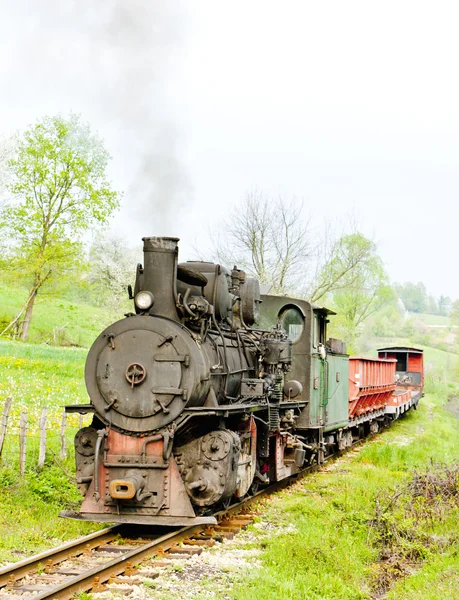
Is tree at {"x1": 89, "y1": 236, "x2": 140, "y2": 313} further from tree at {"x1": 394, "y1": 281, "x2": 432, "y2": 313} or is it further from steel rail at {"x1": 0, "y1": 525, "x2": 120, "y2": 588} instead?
tree at {"x1": 394, "y1": 281, "x2": 432, "y2": 313}

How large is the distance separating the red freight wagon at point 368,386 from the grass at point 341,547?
189 inches

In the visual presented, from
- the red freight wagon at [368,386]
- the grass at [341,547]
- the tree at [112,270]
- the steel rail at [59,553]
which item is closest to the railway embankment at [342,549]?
the grass at [341,547]

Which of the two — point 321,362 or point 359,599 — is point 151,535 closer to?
point 359,599

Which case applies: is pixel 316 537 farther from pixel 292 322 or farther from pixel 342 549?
pixel 292 322

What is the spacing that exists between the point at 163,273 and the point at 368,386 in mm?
12369

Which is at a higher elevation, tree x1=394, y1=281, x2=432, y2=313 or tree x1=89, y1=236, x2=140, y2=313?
tree x1=394, y1=281, x2=432, y2=313

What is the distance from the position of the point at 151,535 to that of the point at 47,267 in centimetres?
2726

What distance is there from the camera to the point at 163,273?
848cm

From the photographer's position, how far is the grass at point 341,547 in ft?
20.3

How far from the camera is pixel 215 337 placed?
9172 millimetres

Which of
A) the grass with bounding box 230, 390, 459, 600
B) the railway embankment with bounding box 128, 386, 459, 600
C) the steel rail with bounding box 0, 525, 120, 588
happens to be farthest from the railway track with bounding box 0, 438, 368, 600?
the grass with bounding box 230, 390, 459, 600

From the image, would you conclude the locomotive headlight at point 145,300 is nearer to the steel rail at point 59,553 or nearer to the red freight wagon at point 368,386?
the steel rail at point 59,553

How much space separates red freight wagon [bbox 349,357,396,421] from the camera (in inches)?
695

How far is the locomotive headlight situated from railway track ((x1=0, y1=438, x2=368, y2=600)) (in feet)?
8.46
